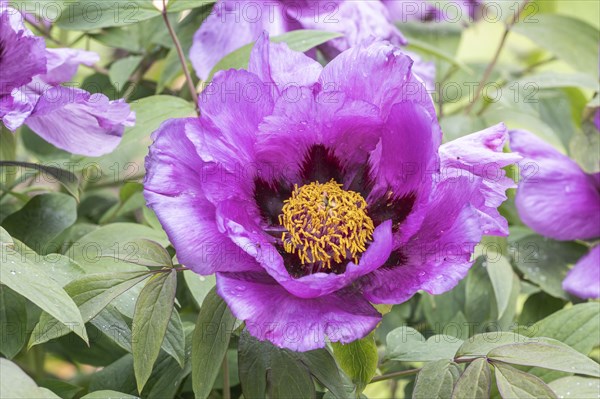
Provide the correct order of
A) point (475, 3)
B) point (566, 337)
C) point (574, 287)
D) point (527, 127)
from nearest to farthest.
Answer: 1. point (566, 337)
2. point (574, 287)
3. point (527, 127)
4. point (475, 3)

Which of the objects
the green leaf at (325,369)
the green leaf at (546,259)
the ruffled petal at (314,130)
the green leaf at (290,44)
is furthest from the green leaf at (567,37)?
the green leaf at (325,369)

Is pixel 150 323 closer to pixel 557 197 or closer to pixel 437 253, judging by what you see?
pixel 437 253

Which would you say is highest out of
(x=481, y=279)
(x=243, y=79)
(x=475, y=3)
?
(x=243, y=79)

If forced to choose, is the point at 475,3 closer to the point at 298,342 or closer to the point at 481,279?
the point at 481,279

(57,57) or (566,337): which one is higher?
(57,57)

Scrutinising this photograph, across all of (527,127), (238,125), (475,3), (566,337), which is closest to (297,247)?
(238,125)

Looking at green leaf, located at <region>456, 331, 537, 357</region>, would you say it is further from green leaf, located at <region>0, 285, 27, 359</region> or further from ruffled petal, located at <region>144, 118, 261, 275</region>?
green leaf, located at <region>0, 285, 27, 359</region>

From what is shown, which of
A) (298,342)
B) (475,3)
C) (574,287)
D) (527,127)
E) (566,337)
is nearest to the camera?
(298,342)
